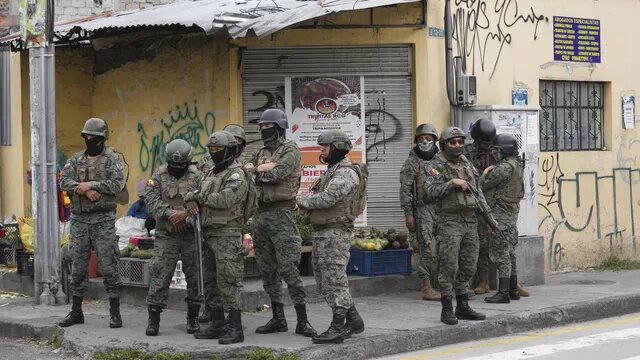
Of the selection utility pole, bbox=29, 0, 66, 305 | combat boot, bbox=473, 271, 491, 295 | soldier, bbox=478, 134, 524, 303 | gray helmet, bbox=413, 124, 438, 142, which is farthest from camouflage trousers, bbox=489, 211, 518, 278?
utility pole, bbox=29, 0, 66, 305

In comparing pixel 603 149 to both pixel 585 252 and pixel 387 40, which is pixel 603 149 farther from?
pixel 387 40

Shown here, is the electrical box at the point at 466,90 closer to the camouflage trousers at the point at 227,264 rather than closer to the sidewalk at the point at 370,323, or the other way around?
the sidewalk at the point at 370,323

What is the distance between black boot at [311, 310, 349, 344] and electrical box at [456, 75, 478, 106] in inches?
175

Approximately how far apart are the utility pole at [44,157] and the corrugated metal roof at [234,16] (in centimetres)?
132

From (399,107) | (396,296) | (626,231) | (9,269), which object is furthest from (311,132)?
(626,231)

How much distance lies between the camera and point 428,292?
12.3 metres

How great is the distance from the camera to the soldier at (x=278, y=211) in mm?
9907

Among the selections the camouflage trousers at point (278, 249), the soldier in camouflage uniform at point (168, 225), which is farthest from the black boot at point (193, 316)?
the camouflage trousers at point (278, 249)

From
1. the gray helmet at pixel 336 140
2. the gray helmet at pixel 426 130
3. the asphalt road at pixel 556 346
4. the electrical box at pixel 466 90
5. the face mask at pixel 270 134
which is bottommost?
the asphalt road at pixel 556 346

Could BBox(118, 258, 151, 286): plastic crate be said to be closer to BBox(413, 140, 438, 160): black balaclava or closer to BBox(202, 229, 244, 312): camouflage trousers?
BBox(202, 229, 244, 312): camouflage trousers

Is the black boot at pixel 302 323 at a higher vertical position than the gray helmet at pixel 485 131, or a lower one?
lower


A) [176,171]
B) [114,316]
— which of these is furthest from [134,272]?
[176,171]

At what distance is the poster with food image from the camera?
1315 cm

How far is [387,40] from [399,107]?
808 mm
